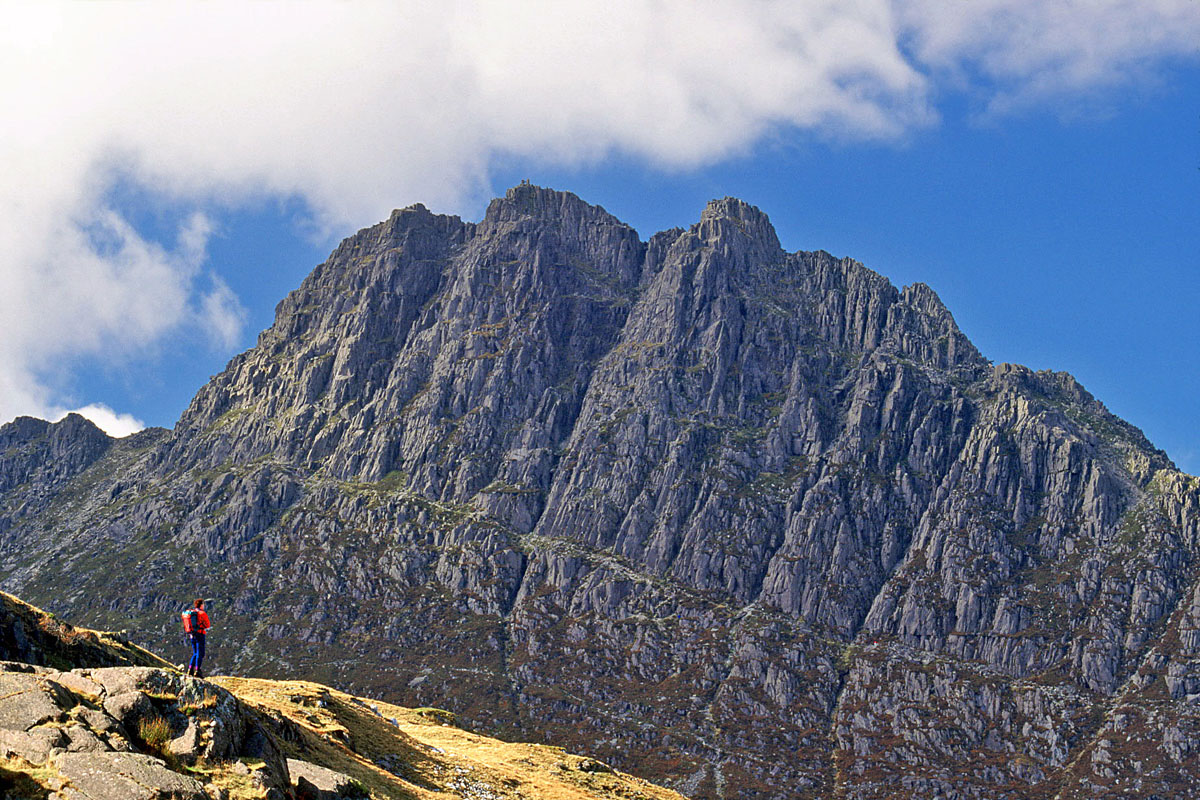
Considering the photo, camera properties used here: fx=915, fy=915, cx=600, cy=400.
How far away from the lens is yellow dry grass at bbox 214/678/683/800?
4100 cm

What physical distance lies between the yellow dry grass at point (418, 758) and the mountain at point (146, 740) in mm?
164

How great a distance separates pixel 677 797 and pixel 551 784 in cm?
1969

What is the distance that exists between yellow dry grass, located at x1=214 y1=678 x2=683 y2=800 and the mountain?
0.54 ft

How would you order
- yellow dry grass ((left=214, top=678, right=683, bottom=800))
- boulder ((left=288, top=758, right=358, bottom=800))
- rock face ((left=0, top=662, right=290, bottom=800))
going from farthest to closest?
1. yellow dry grass ((left=214, top=678, right=683, bottom=800))
2. boulder ((left=288, top=758, right=358, bottom=800))
3. rock face ((left=0, top=662, right=290, bottom=800))

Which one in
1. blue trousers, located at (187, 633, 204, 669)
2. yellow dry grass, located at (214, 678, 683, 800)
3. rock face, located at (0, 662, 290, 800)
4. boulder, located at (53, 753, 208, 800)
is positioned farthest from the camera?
blue trousers, located at (187, 633, 204, 669)

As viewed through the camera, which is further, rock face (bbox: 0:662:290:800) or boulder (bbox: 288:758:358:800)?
boulder (bbox: 288:758:358:800)

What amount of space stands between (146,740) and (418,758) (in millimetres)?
23184

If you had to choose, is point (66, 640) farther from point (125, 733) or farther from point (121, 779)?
point (121, 779)

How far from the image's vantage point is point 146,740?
27.7m

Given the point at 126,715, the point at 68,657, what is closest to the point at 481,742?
the point at 68,657

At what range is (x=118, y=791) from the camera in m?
23.9

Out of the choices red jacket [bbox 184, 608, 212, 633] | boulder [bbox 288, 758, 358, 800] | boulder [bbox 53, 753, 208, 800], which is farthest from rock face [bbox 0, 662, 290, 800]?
red jacket [bbox 184, 608, 212, 633]

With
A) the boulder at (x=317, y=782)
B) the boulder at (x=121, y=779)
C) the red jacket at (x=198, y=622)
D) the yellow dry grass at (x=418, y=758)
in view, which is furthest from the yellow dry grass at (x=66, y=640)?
the boulder at (x=121, y=779)

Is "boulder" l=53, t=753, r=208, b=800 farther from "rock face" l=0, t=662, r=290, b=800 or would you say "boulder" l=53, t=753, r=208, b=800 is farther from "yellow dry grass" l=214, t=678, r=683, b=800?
"yellow dry grass" l=214, t=678, r=683, b=800
